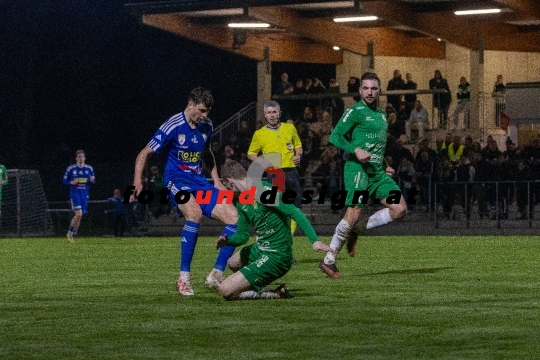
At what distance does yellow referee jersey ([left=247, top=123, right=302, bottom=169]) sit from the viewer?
17.4m

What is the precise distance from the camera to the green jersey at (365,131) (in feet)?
46.8

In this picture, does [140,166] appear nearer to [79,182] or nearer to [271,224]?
[271,224]

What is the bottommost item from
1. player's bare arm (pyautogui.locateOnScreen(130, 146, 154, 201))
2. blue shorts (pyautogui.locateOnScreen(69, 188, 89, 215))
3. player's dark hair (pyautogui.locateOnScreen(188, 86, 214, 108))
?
blue shorts (pyautogui.locateOnScreen(69, 188, 89, 215))

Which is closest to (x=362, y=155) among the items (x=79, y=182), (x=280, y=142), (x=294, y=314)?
(x=280, y=142)

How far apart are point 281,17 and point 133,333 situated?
27.6 m

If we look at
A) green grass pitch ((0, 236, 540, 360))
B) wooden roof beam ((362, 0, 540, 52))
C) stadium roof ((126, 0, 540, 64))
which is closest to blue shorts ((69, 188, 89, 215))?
stadium roof ((126, 0, 540, 64))

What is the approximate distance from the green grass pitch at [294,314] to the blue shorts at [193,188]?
832 millimetres

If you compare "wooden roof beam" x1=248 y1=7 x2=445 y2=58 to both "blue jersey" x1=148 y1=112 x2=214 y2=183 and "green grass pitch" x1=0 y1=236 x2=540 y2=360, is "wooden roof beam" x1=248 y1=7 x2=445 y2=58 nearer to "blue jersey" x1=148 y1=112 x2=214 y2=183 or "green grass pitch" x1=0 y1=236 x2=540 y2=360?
"green grass pitch" x1=0 y1=236 x2=540 y2=360

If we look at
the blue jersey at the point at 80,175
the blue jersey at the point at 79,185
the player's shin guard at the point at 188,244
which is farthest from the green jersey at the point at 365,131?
the blue jersey at the point at 80,175

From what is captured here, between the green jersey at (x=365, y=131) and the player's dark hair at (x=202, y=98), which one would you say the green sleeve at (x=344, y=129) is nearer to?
the green jersey at (x=365, y=131)

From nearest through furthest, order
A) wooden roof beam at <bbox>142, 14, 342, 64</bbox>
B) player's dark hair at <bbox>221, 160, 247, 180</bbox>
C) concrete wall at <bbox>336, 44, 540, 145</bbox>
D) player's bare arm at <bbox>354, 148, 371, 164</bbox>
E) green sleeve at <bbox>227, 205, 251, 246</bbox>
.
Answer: player's dark hair at <bbox>221, 160, 247, 180</bbox>, green sleeve at <bbox>227, 205, 251, 246</bbox>, player's bare arm at <bbox>354, 148, 371, 164</bbox>, concrete wall at <bbox>336, 44, 540, 145</bbox>, wooden roof beam at <bbox>142, 14, 342, 64</bbox>

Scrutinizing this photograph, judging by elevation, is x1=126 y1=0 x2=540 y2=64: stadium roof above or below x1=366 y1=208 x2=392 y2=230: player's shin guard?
above

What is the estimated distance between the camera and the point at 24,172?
117ft

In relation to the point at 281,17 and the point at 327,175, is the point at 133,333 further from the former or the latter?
the point at 281,17
